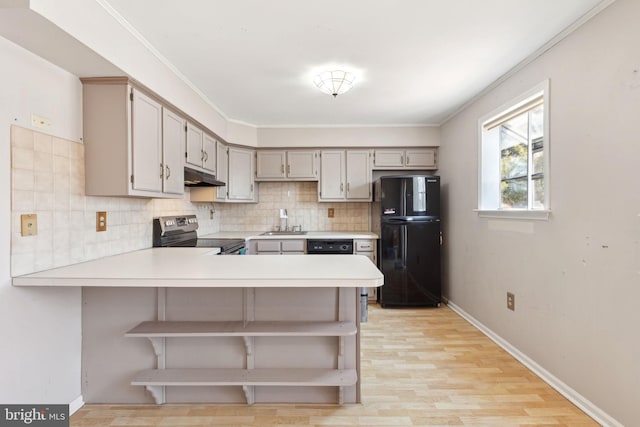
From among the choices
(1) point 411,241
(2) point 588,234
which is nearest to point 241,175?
(1) point 411,241

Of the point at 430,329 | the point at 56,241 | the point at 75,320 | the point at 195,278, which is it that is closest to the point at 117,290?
the point at 75,320

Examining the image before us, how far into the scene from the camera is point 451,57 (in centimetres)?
236

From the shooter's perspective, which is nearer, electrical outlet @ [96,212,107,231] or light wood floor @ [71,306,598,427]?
light wood floor @ [71,306,598,427]

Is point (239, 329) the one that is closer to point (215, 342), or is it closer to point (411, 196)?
point (215, 342)

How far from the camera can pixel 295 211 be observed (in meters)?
4.66

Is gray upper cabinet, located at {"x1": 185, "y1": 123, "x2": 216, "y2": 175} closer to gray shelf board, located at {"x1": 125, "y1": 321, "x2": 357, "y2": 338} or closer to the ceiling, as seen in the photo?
the ceiling

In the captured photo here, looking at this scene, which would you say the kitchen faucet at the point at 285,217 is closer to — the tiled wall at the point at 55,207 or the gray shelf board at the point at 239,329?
the tiled wall at the point at 55,207

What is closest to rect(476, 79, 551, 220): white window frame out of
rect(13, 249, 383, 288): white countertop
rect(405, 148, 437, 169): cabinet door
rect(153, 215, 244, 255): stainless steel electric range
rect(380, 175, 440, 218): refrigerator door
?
rect(380, 175, 440, 218): refrigerator door

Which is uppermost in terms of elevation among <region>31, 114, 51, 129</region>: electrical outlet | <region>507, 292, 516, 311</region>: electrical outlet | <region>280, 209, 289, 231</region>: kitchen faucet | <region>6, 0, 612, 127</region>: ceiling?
<region>6, 0, 612, 127</region>: ceiling

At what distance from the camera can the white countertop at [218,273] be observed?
1.51 meters

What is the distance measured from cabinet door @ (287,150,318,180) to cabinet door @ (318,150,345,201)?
94 millimetres

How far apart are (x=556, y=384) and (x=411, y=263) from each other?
1.88m

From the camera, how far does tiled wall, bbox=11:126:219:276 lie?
161 cm

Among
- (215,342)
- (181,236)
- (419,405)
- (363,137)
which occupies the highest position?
(363,137)
